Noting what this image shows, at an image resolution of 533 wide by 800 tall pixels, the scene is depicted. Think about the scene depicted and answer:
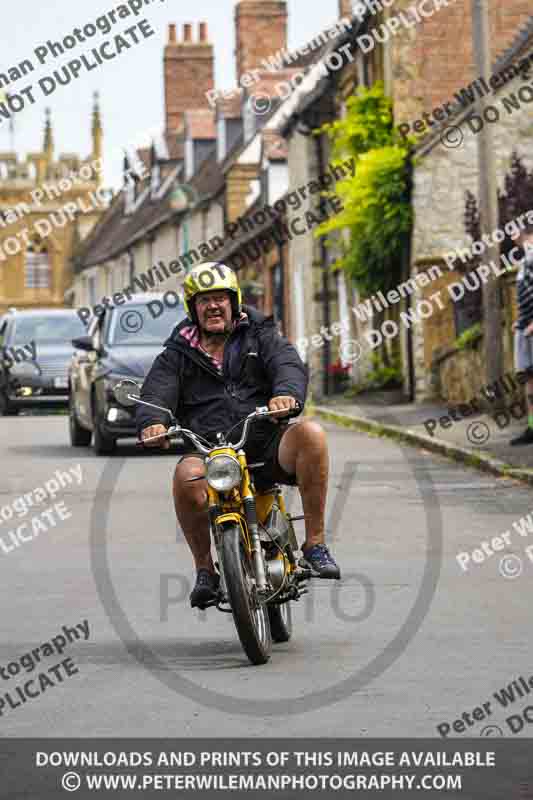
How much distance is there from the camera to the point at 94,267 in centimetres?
8062

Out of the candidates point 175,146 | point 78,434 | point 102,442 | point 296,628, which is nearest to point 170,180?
point 175,146

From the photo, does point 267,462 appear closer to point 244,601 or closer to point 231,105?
point 244,601

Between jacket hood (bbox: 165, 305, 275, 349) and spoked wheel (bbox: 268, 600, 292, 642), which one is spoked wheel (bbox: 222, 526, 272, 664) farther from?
jacket hood (bbox: 165, 305, 275, 349)

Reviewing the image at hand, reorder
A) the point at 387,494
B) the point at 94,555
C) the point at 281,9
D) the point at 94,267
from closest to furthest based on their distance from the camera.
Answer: the point at 94,555 → the point at 387,494 → the point at 281,9 → the point at 94,267

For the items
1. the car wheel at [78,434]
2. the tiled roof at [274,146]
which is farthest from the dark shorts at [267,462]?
the tiled roof at [274,146]

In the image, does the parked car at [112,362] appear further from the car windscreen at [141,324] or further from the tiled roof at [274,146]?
the tiled roof at [274,146]

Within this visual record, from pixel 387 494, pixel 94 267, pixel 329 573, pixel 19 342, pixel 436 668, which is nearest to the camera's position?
pixel 436 668

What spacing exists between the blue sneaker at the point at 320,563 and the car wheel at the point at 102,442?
1155cm

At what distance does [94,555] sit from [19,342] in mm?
20047

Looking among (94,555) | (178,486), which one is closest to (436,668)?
(178,486)

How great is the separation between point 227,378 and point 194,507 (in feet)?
2.11

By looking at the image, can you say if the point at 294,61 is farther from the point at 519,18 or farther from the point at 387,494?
the point at 387,494

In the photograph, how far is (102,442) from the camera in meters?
19.4

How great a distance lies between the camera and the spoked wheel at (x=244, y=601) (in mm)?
7078
